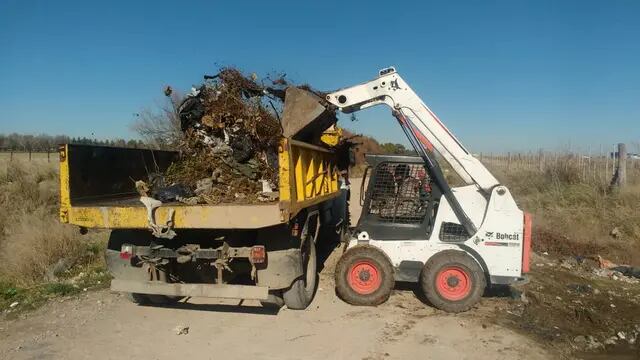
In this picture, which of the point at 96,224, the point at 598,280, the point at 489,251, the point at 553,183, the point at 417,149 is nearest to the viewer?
the point at 96,224

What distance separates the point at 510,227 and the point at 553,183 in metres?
9.15

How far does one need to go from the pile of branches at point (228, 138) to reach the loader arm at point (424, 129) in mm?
991

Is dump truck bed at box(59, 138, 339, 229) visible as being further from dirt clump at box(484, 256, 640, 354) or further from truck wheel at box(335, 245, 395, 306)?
dirt clump at box(484, 256, 640, 354)

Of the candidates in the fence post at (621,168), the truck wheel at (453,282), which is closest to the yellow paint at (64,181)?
the truck wheel at (453,282)

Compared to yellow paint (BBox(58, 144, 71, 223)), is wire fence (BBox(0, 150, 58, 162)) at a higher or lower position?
higher

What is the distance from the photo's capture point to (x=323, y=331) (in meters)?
5.20

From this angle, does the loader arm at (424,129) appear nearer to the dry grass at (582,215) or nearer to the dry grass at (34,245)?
the dry grass at (582,215)

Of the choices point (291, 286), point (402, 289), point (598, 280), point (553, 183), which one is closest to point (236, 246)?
point (291, 286)

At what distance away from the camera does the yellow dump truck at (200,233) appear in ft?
16.0

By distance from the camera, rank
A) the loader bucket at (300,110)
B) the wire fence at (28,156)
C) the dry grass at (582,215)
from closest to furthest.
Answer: the loader bucket at (300,110), the dry grass at (582,215), the wire fence at (28,156)

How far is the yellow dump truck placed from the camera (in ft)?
16.0

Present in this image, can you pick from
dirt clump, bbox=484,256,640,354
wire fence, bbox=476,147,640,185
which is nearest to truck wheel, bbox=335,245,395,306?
dirt clump, bbox=484,256,640,354

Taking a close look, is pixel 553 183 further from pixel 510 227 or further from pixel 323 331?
pixel 323 331

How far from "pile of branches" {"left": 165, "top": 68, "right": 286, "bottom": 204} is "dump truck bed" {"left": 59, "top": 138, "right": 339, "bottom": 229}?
493 mm
